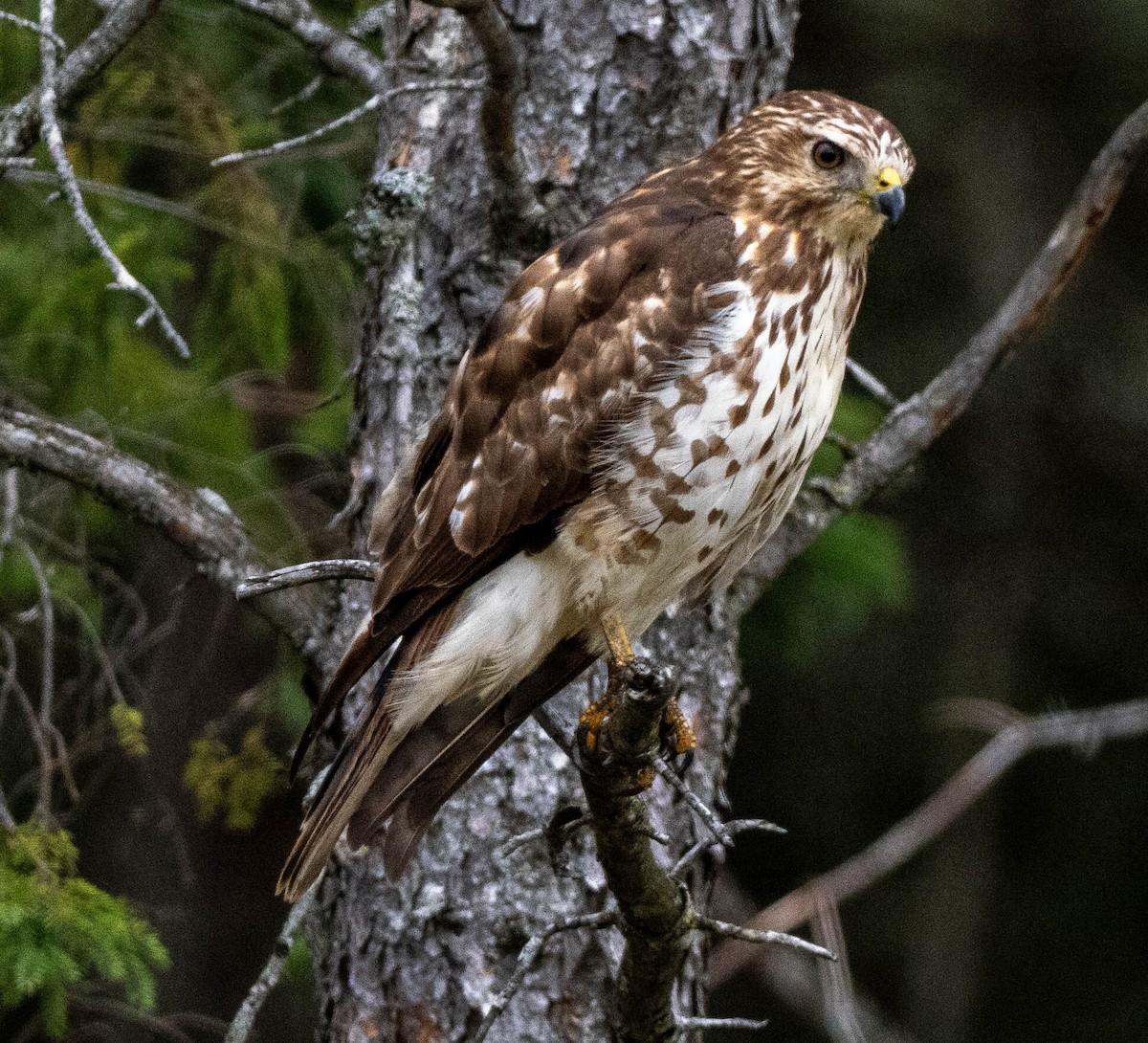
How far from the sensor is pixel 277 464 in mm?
6109

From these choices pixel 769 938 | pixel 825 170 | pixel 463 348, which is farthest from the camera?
pixel 463 348

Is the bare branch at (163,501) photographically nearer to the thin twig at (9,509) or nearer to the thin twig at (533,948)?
the thin twig at (9,509)

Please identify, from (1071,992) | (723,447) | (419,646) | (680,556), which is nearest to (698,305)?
(723,447)

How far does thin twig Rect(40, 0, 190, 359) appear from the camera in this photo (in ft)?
8.79

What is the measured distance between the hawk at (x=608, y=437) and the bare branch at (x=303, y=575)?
7.9 inches

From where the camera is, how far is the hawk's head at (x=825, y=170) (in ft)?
10.3

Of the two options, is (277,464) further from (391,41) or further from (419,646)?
(419,646)

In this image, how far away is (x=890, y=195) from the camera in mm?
3111

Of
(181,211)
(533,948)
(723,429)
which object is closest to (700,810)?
(533,948)

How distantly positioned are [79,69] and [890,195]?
1426 mm

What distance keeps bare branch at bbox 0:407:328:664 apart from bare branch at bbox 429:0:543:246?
2.70 ft

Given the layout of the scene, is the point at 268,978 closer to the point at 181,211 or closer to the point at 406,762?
the point at 406,762

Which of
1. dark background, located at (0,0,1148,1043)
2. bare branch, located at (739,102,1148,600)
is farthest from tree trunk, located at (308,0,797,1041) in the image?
dark background, located at (0,0,1148,1043)

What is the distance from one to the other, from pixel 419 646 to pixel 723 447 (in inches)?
27.4
